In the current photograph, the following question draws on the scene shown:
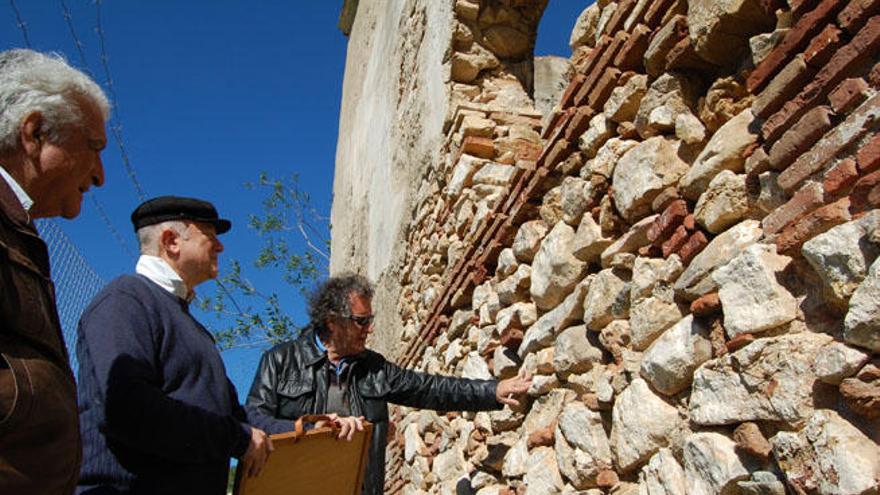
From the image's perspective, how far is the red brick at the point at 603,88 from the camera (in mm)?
2451

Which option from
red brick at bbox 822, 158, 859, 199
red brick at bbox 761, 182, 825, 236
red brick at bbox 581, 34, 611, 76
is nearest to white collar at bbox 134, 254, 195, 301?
red brick at bbox 581, 34, 611, 76

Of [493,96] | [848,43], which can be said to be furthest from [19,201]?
[493,96]

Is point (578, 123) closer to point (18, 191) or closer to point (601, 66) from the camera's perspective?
point (601, 66)

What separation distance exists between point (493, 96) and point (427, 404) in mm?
2024

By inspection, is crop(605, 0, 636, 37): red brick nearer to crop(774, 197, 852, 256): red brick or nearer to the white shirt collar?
crop(774, 197, 852, 256): red brick

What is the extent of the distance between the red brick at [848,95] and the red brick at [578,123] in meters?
1.10

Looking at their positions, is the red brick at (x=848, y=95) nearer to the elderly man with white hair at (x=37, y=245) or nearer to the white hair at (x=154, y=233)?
the elderly man with white hair at (x=37, y=245)

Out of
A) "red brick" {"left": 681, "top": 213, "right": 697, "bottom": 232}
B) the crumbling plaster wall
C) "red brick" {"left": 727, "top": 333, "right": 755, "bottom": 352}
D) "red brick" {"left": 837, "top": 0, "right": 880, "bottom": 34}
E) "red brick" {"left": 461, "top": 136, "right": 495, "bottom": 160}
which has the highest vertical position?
the crumbling plaster wall

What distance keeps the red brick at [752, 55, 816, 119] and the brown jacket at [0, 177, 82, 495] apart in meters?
1.67

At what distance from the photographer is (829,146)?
1.54m

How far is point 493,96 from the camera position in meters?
4.44

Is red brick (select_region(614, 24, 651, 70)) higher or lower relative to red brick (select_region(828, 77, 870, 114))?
higher

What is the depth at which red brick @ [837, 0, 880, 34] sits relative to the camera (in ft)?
4.86

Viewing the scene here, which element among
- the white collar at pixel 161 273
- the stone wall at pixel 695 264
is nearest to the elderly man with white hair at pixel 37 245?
the white collar at pixel 161 273
